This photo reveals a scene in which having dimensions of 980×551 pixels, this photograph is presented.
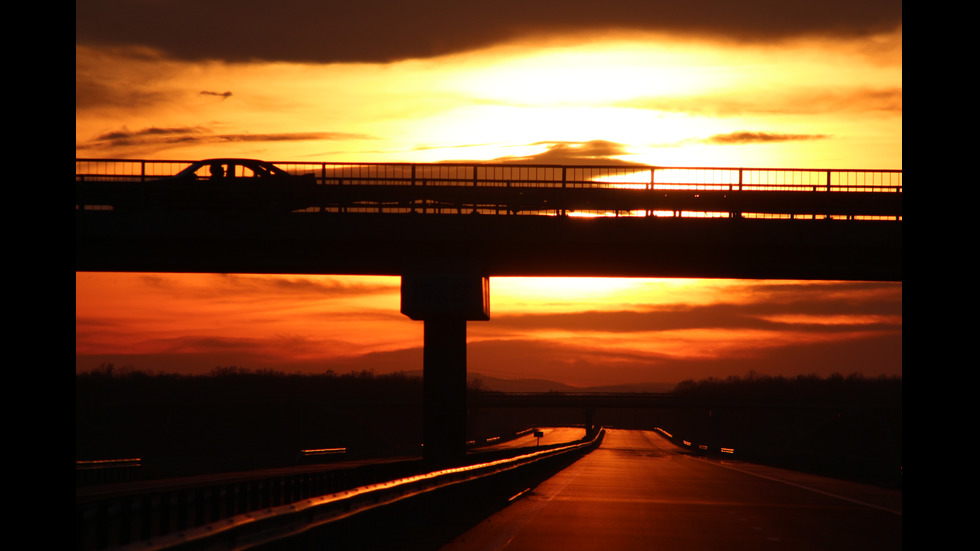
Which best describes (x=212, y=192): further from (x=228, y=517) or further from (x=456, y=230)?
(x=228, y=517)

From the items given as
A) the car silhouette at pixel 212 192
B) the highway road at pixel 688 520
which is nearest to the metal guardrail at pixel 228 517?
the highway road at pixel 688 520

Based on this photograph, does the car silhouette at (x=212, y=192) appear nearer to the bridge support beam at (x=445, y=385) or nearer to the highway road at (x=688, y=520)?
the bridge support beam at (x=445, y=385)

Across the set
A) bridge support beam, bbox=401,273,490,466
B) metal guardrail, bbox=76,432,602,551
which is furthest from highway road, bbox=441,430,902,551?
bridge support beam, bbox=401,273,490,466

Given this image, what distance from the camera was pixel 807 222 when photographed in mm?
42594

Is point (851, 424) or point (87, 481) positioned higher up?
point (87, 481)

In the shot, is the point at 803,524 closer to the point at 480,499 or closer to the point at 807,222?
the point at 480,499

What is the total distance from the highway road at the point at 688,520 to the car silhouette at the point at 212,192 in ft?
46.1

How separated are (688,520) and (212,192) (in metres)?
25.9

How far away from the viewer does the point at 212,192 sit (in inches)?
1731

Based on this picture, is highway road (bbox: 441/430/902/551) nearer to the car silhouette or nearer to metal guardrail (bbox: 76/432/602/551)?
metal guardrail (bbox: 76/432/602/551)

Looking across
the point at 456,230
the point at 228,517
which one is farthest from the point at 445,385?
the point at 228,517

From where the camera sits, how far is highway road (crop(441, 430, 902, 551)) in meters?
18.7
